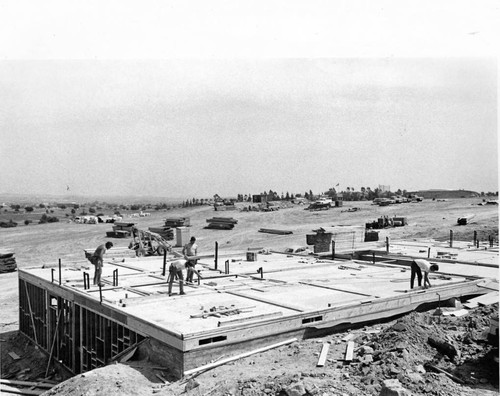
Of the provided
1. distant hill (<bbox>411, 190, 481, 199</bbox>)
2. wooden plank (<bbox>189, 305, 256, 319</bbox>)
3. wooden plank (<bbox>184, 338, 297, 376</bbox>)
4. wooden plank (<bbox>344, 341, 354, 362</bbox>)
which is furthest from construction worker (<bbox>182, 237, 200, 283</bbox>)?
distant hill (<bbox>411, 190, 481, 199</bbox>)

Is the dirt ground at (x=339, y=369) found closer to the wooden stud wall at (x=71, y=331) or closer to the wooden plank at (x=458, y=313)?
the wooden plank at (x=458, y=313)

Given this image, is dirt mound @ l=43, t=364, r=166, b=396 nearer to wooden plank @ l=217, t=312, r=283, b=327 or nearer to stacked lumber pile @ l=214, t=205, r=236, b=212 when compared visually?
wooden plank @ l=217, t=312, r=283, b=327

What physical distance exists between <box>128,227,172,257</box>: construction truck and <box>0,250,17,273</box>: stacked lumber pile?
12.3 meters

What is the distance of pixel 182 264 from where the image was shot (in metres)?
16.2

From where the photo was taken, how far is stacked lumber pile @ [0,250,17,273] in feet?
109

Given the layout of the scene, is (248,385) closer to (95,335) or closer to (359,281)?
(95,335)

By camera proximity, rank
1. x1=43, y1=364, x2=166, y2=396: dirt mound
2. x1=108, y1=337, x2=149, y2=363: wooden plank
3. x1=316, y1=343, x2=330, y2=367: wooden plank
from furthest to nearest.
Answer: x1=108, y1=337, x2=149, y2=363: wooden plank, x1=316, y1=343, x2=330, y2=367: wooden plank, x1=43, y1=364, x2=166, y2=396: dirt mound

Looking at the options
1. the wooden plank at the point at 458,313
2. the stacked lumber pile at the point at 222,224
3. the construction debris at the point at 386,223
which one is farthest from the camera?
the stacked lumber pile at the point at 222,224

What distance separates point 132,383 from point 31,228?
50.7 meters

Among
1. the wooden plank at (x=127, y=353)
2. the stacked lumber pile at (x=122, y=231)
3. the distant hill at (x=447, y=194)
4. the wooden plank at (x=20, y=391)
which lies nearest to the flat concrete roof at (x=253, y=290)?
the wooden plank at (x=127, y=353)

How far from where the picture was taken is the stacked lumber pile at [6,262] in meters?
33.3

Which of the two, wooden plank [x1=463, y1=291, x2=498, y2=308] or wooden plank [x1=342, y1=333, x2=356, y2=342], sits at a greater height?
wooden plank [x1=463, y1=291, x2=498, y2=308]

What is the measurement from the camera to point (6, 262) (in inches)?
1316

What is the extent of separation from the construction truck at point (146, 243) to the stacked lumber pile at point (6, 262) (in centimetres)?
1229
